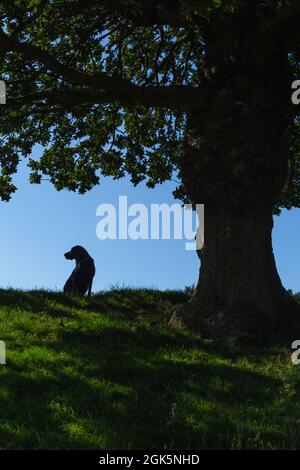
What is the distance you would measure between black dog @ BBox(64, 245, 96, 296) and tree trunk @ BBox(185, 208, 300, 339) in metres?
5.58

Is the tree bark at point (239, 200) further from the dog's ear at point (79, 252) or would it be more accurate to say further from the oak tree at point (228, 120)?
the dog's ear at point (79, 252)

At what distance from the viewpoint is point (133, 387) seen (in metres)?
9.54

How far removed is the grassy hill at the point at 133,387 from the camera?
7719 mm

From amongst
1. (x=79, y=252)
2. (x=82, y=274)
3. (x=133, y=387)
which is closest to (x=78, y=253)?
(x=79, y=252)

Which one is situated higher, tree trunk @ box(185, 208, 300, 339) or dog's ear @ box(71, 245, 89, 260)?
dog's ear @ box(71, 245, 89, 260)

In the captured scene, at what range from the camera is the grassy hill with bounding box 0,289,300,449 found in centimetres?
772

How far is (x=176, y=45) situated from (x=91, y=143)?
4.67 m

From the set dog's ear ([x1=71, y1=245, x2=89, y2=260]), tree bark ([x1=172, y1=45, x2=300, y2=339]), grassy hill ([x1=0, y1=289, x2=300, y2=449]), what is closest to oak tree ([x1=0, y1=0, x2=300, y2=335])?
tree bark ([x1=172, y1=45, x2=300, y2=339])

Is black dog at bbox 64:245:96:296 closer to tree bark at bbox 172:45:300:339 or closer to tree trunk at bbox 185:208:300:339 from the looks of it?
tree bark at bbox 172:45:300:339

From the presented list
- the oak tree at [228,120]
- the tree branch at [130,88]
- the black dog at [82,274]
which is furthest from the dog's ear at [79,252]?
the tree branch at [130,88]

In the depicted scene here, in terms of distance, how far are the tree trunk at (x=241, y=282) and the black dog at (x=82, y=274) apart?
558 cm
